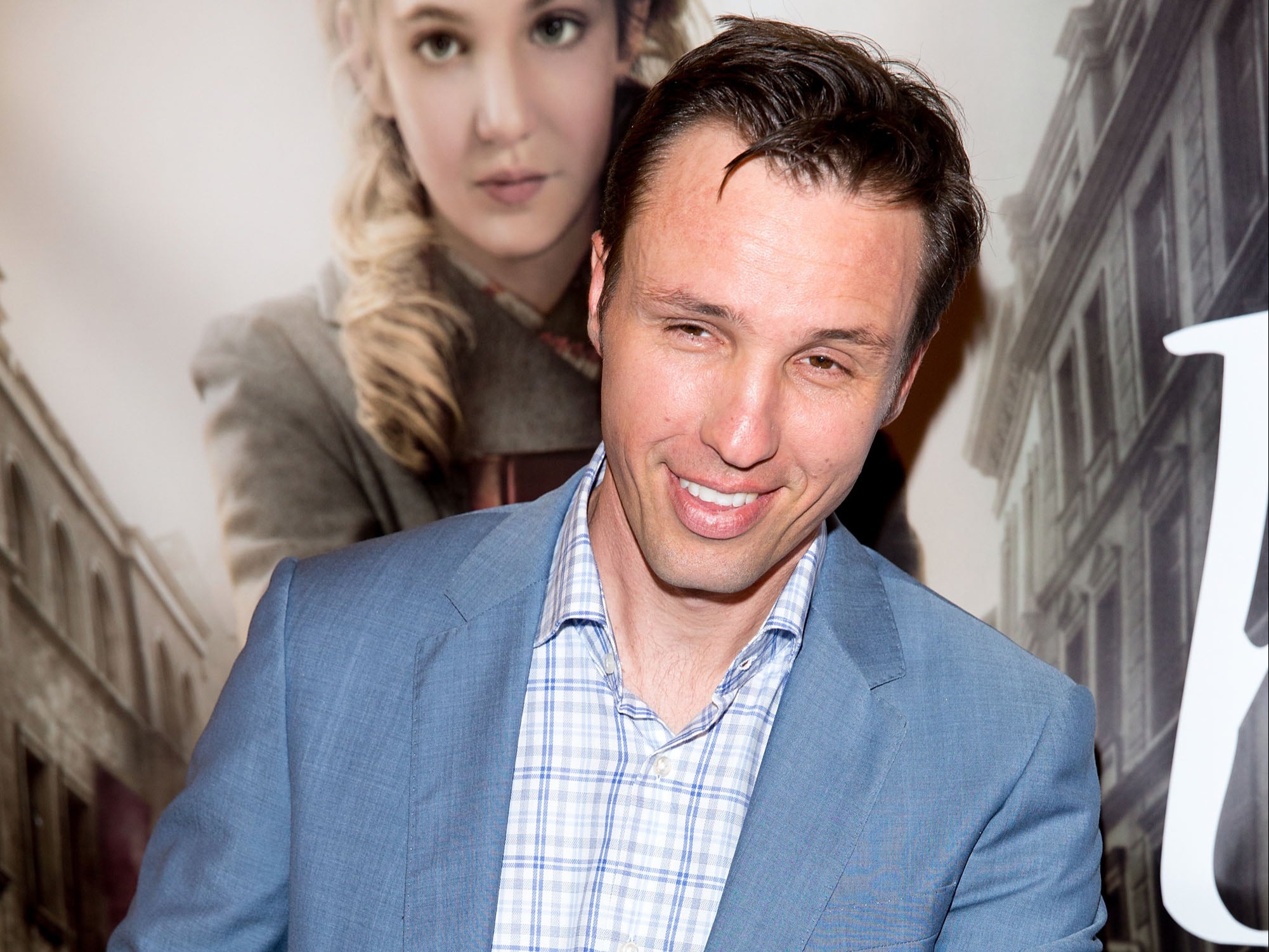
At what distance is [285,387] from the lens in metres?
1.90

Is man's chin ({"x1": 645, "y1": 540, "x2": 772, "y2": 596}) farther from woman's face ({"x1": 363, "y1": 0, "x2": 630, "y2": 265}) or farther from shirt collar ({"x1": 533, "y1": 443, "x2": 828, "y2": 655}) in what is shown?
woman's face ({"x1": 363, "y1": 0, "x2": 630, "y2": 265})

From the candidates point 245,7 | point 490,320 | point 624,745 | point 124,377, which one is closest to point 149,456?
point 124,377

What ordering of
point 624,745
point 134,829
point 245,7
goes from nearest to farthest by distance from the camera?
point 624,745, point 245,7, point 134,829

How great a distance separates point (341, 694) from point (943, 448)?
1086 mm

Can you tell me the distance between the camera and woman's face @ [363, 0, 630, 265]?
181 cm

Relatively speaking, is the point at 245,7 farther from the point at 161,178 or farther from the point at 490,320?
the point at 490,320

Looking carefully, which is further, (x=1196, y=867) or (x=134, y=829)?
(x=134, y=829)

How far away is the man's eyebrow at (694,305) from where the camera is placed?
1.18m

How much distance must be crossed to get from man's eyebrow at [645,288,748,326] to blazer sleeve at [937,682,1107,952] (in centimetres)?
62

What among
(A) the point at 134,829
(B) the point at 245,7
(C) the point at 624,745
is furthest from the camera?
(A) the point at 134,829

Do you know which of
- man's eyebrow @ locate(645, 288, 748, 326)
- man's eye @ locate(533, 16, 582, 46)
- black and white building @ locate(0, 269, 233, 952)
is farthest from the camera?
black and white building @ locate(0, 269, 233, 952)

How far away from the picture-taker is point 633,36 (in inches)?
71.8

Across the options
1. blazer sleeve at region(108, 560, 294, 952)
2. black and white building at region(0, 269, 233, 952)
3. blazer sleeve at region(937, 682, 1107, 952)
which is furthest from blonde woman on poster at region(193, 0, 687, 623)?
blazer sleeve at region(937, 682, 1107, 952)

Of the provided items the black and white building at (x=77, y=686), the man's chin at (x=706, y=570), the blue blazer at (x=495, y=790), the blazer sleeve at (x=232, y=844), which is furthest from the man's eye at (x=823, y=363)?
the black and white building at (x=77, y=686)
